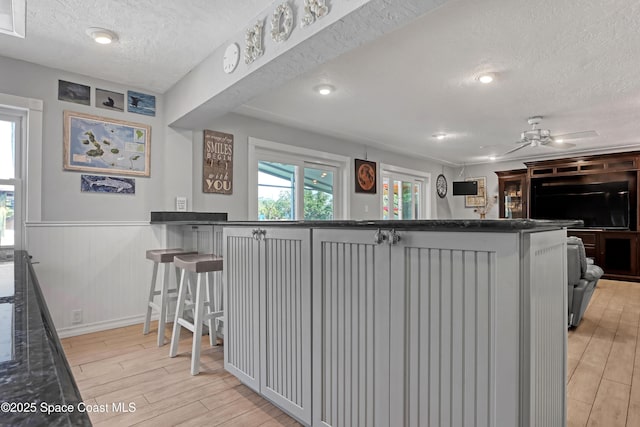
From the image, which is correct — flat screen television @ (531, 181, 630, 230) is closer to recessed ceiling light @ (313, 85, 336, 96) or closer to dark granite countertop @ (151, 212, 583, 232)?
recessed ceiling light @ (313, 85, 336, 96)

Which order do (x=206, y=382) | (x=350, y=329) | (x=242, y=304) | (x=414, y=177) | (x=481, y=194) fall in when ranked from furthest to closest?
(x=481, y=194) < (x=414, y=177) < (x=206, y=382) < (x=242, y=304) < (x=350, y=329)

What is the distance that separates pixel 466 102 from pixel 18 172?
4231 mm

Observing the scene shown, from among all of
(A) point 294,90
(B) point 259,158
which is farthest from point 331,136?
(A) point 294,90

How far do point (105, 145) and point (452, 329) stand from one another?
10.8ft

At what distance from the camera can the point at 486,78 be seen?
307 centimetres

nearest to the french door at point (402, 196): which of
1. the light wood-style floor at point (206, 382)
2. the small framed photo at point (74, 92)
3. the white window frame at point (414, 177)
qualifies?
the white window frame at point (414, 177)

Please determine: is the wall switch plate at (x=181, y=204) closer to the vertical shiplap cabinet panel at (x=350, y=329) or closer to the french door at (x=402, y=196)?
the vertical shiplap cabinet panel at (x=350, y=329)

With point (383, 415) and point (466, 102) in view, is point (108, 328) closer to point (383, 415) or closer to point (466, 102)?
point (383, 415)

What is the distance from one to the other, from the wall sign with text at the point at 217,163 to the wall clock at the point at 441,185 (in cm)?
510

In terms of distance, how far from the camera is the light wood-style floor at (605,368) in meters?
1.81

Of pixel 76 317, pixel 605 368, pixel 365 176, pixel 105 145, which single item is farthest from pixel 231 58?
pixel 365 176

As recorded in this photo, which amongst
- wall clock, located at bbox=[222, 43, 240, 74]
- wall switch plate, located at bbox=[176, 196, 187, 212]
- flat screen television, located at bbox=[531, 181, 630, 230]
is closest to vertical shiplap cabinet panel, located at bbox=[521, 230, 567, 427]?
wall clock, located at bbox=[222, 43, 240, 74]

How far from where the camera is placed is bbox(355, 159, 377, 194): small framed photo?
18.6 ft

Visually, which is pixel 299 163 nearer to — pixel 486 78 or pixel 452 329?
pixel 486 78
